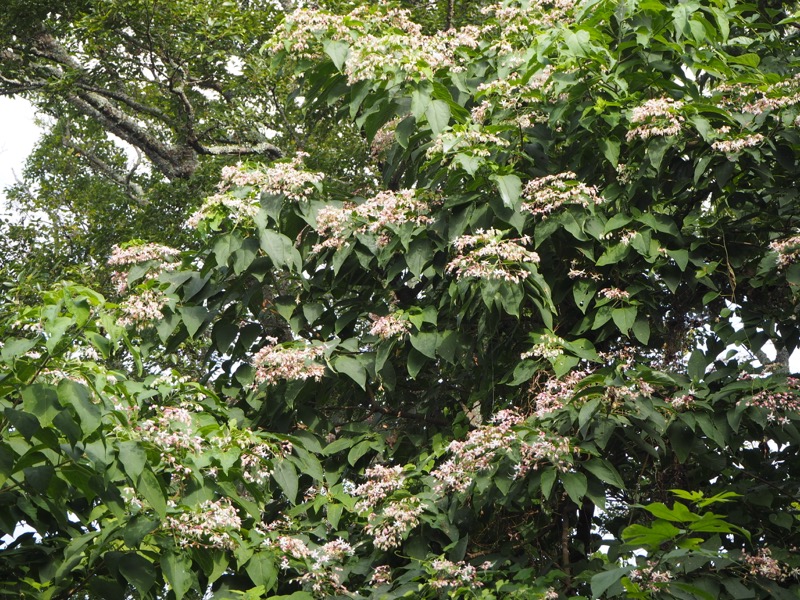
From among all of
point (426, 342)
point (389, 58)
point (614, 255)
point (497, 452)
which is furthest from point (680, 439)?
point (389, 58)

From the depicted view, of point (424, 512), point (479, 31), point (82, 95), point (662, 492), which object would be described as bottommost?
point (662, 492)

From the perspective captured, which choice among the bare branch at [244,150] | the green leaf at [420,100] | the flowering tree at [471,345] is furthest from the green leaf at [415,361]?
the bare branch at [244,150]

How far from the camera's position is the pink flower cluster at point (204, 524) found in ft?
11.0

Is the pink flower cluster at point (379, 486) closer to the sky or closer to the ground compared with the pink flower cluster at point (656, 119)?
closer to the ground

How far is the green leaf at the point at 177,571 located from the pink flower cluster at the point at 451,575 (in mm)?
844

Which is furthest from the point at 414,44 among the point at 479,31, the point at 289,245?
the point at 289,245

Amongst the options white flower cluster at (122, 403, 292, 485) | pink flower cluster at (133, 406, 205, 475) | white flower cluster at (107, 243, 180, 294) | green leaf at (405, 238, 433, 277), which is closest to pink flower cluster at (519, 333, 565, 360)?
green leaf at (405, 238, 433, 277)

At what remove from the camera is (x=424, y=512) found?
13.0 feet

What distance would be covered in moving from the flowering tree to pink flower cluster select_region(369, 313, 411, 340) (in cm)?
1

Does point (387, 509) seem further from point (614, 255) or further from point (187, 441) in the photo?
point (614, 255)

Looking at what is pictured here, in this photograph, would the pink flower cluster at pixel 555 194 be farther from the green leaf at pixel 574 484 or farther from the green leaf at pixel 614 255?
the green leaf at pixel 574 484

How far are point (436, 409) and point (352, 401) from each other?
430 millimetres

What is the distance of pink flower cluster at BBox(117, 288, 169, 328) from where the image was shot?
4.32 metres

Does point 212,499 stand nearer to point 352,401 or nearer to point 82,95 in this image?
point 352,401
